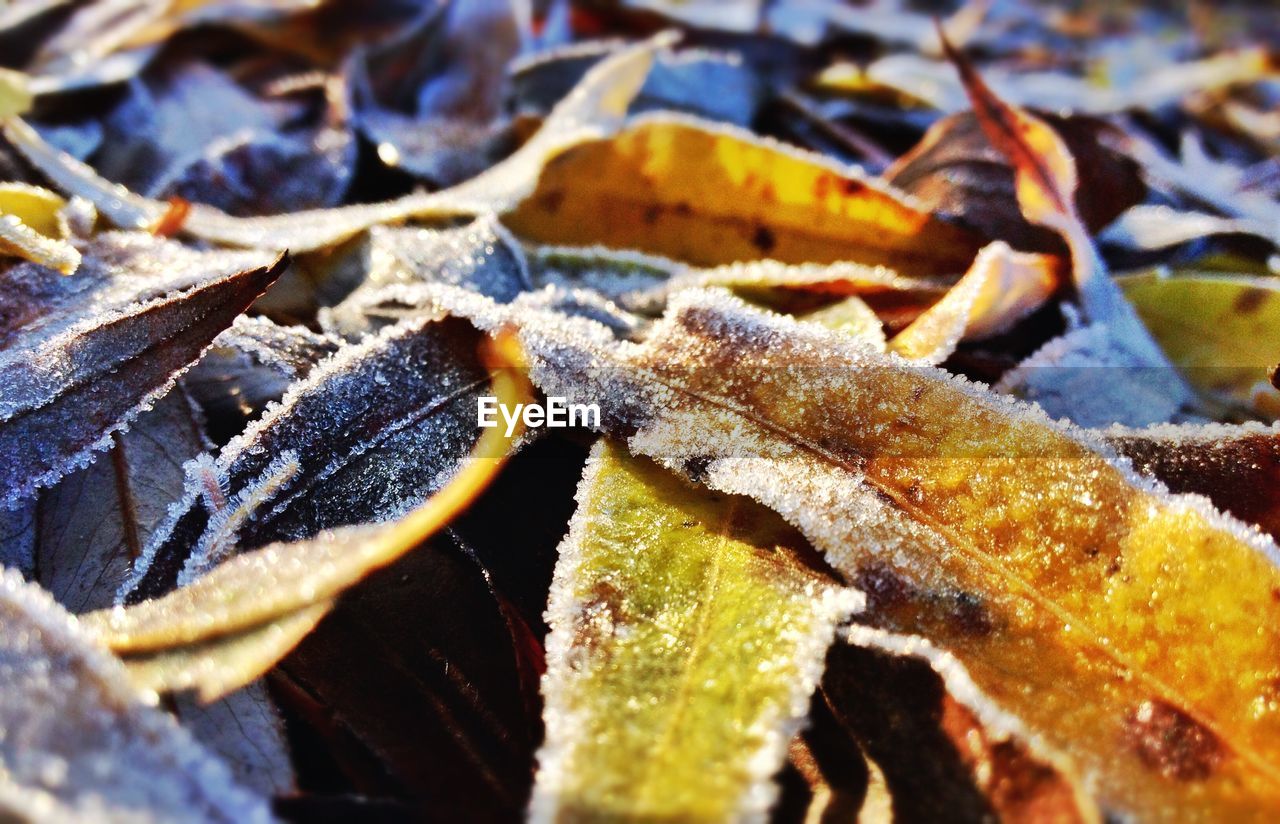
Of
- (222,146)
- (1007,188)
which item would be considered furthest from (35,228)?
(1007,188)

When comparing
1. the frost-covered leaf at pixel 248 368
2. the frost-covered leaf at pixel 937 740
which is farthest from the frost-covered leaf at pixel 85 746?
the frost-covered leaf at pixel 937 740

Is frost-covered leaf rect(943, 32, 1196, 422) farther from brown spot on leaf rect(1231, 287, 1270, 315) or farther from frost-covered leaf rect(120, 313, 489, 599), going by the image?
frost-covered leaf rect(120, 313, 489, 599)

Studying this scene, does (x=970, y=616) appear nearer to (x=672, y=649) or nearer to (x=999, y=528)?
(x=999, y=528)

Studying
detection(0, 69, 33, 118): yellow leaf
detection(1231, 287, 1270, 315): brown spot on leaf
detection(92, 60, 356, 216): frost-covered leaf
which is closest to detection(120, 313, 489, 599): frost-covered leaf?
detection(92, 60, 356, 216): frost-covered leaf

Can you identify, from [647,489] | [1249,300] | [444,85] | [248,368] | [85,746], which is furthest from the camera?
[444,85]

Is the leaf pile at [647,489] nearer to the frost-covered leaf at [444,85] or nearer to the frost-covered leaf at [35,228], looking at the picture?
the frost-covered leaf at [35,228]
